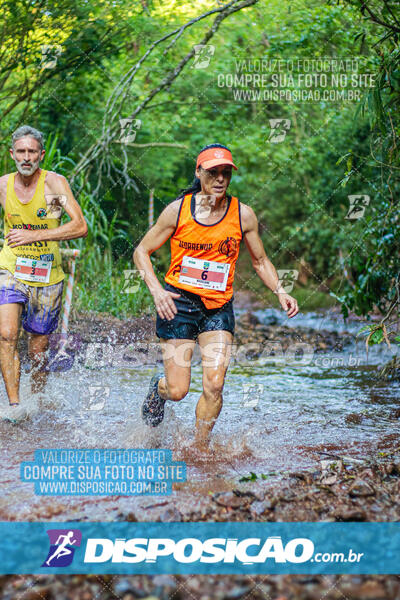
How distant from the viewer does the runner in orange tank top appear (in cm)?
437

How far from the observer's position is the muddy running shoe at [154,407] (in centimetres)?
471

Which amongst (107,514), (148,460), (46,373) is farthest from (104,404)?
(107,514)

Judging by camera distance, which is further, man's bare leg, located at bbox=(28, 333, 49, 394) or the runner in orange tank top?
man's bare leg, located at bbox=(28, 333, 49, 394)

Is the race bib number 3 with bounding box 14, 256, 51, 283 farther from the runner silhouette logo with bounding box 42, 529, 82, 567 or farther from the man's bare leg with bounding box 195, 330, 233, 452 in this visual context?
the runner silhouette logo with bounding box 42, 529, 82, 567

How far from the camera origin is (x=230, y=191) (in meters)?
14.9

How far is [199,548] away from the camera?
119 inches

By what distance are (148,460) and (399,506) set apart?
1524 millimetres

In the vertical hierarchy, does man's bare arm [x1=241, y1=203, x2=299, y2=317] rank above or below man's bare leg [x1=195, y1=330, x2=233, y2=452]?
above

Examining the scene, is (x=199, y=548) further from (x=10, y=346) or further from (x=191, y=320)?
(x=10, y=346)

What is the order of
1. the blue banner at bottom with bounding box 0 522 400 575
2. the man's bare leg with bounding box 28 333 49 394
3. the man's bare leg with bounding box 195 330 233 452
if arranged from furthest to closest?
1. the man's bare leg with bounding box 28 333 49 394
2. the man's bare leg with bounding box 195 330 233 452
3. the blue banner at bottom with bounding box 0 522 400 575

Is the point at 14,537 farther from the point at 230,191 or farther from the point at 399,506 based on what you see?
the point at 230,191

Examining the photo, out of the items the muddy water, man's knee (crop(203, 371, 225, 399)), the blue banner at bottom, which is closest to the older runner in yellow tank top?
the muddy water

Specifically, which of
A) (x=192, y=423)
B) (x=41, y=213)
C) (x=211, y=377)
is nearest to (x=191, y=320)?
(x=211, y=377)

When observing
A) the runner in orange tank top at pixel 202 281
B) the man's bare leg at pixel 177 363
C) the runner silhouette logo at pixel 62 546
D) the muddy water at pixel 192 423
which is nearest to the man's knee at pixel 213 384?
the runner in orange tank top at pixel 202 281
